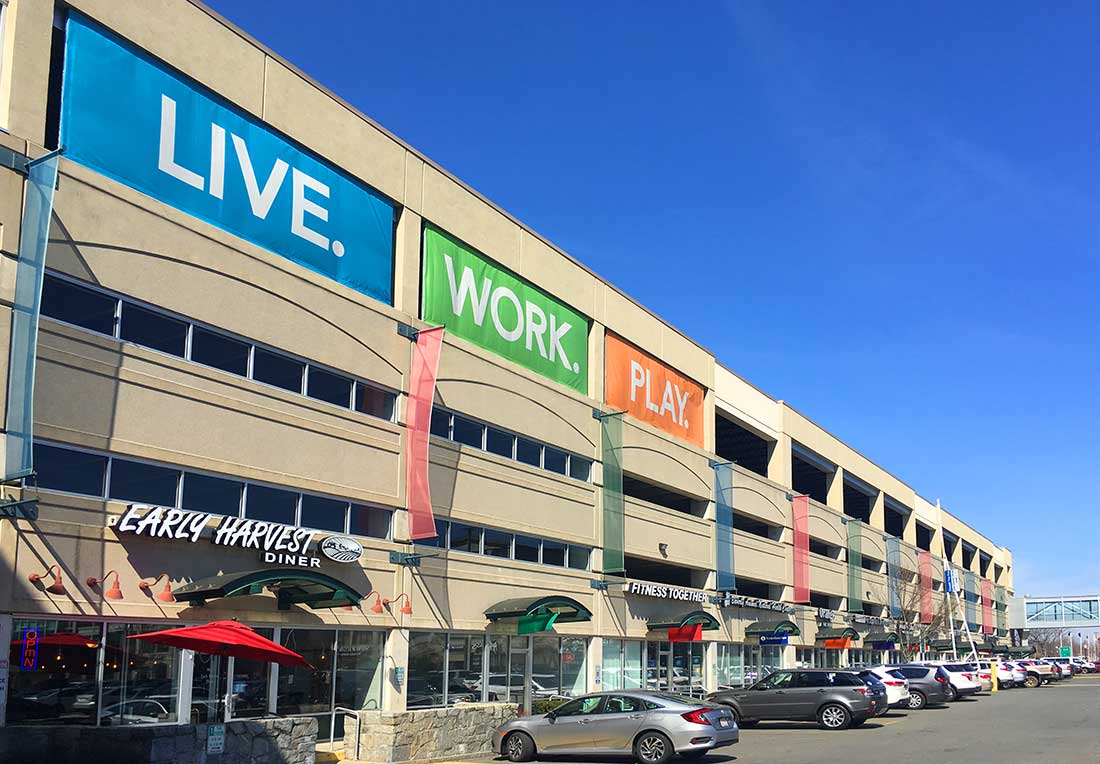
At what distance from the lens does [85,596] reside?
18.1 meters

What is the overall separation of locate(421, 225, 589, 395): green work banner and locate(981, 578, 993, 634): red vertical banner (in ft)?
255

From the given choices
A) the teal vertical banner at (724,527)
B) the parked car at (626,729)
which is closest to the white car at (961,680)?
the teal vertical banner at (724,527)

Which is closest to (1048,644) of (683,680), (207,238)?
(683,680)

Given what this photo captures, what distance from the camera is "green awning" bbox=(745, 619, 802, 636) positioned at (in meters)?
45.1

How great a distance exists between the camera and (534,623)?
29.0m

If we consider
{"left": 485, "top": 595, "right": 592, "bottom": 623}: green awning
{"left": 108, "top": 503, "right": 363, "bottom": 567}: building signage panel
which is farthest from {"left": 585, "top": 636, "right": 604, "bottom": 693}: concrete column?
{"left": 108, "top": 503, "right": 363, "bottom": 567}: building signage panel

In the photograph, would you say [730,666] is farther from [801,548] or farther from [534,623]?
[534,623]

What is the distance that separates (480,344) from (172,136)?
10965 mm

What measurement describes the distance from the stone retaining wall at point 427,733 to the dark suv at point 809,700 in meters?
9.02

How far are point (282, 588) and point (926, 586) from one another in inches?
2455

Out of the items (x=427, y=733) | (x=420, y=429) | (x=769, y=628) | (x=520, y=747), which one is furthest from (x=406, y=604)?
(x=769, y=628)

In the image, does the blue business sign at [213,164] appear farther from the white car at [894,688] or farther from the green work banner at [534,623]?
the white car at [894,688]

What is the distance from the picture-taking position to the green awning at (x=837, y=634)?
52.0 m

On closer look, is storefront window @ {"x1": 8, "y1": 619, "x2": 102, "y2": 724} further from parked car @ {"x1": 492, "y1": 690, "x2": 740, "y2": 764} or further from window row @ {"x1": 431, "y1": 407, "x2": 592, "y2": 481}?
window row @ {"x1": 431, "y1": 407, "x2": 592, "y2": 481}
